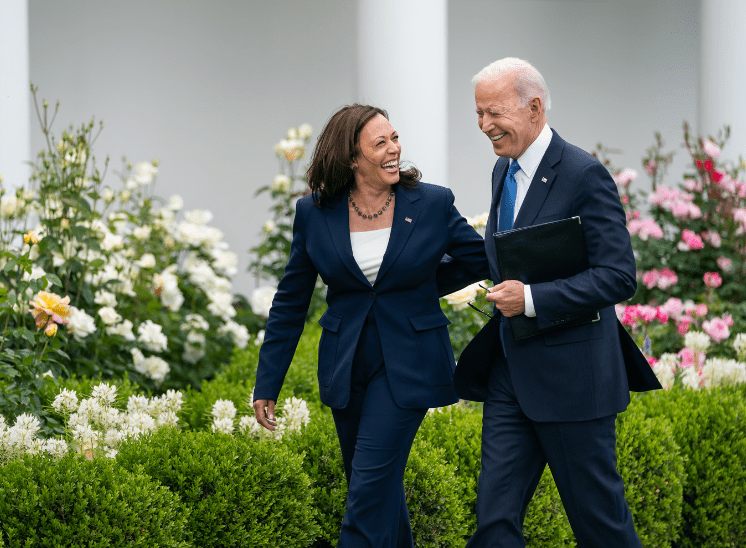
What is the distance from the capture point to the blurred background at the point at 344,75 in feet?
18.5

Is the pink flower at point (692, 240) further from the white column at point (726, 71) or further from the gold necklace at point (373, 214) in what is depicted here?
the gold necklace at point (373, 214)

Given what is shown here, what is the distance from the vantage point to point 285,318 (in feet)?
9.09

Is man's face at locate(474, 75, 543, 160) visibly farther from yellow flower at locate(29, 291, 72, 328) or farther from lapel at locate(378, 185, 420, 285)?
yellow flower at locate(29, 291, 72, 328)

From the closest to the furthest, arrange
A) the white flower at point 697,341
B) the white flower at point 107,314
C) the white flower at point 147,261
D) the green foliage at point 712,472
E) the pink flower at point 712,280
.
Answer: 1. the green foliage at point 712,472
2. the white flower at point 107,314
3. the white flower at point 697,341
4. the white flower at point 147,261
5. the pink flower at point 712,280

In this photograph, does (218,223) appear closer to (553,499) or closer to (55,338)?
(55,338)

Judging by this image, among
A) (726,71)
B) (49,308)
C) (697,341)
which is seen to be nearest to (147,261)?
(49,308)

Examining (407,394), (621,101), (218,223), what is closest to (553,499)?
(407,394)

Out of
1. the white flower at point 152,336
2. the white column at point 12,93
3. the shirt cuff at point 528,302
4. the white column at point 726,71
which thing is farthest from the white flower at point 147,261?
the white column at point 726,71

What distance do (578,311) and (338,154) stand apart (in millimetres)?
940

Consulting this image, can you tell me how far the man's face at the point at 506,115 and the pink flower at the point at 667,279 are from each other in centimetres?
381

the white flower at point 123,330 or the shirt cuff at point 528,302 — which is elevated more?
the shirt cuff at point 528,302

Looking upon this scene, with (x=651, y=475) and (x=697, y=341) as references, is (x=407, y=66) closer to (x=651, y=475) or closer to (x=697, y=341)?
(x=697, y=341)

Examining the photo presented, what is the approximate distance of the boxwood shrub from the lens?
3.02 m

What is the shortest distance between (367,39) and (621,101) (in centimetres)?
379
